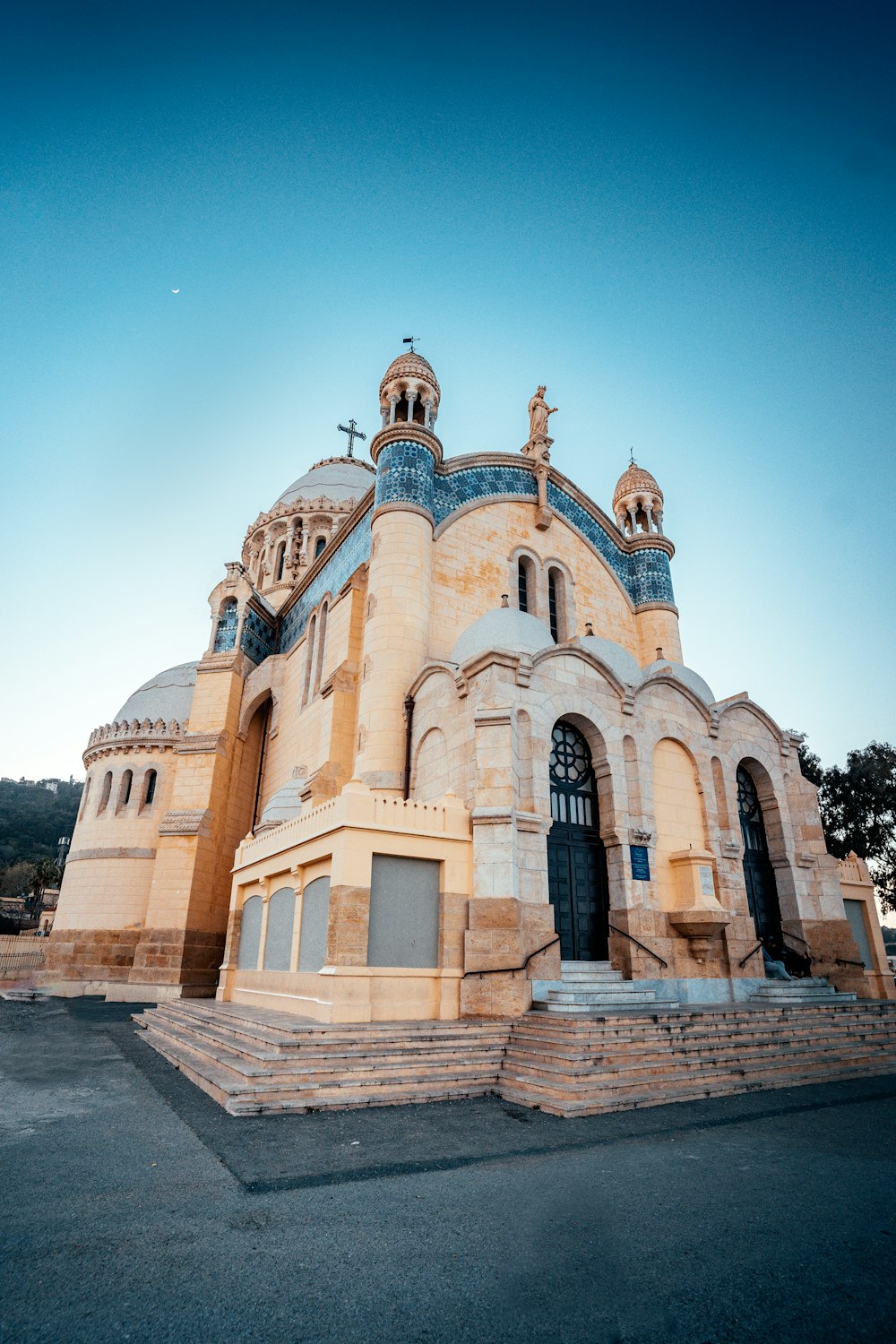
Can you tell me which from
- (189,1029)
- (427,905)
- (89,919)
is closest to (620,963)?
(427,905)

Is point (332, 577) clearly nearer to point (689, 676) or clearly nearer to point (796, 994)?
point (689, 676)

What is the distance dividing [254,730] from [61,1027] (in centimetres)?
1217

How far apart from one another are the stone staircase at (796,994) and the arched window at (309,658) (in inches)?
542

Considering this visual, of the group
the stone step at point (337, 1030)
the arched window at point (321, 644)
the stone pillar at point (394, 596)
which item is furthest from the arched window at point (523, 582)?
the stone step at point (337, 1030)

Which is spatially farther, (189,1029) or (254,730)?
(254,730)

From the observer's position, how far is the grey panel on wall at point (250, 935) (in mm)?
14471

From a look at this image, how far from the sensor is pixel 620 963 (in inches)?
478

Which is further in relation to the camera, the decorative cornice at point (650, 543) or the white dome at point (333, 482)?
the white dome at point (333, 482)

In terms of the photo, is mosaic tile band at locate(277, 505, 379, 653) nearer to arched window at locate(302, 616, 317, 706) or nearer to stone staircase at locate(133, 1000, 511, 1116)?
arched window at locate(302, 616, 317, 706)

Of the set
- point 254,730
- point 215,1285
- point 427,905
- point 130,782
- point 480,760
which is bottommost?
point 215,1285

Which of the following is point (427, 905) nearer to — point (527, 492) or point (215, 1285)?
point (215, 1285)

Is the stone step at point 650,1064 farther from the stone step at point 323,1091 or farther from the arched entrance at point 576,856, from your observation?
the arched entrance at point 576,856

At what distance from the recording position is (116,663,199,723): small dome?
27.0 meters

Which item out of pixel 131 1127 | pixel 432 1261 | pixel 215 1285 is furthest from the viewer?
pixel 131 1127
